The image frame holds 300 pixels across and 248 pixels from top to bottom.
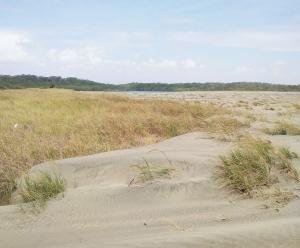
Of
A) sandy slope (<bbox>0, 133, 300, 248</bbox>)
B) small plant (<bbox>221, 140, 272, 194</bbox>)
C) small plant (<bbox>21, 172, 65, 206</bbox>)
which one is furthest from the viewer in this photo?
small plant (<bbox>21, 172, 65, 206</bbox>)

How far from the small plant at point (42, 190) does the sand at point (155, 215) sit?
13cm

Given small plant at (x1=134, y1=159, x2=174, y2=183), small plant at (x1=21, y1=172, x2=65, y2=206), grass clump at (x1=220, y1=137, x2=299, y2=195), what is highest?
grass clump at (x1=220, y1=137, x2=299, y2=195)

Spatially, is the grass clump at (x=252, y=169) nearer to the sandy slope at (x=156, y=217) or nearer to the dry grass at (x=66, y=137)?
the sandy slope at (x=156, y=217)

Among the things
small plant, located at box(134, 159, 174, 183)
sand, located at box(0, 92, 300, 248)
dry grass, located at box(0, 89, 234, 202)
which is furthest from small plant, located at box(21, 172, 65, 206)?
small plant, located at box(134, 159, 174, 183)

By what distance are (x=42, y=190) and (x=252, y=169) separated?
245cm

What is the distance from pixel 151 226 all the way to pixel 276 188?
1.46 metres

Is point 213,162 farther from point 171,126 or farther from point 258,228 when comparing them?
point 171,126

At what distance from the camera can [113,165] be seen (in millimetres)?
6188

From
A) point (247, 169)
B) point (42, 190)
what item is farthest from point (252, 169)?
point (42, 190)

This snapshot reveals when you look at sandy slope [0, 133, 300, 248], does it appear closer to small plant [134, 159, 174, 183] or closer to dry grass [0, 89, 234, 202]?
small plant [134, 159, 174, 183]

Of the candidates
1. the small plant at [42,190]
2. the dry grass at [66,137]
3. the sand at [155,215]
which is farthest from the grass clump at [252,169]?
the dry grass at [66,137]

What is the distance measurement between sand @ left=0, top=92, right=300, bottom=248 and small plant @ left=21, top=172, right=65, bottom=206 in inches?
5.0

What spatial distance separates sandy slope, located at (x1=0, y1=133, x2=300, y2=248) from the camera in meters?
3.67

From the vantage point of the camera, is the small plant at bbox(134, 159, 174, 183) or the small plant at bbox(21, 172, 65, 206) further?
the small plant at bbox(134, 159, 174, 183)
